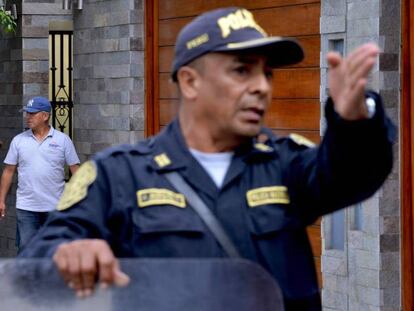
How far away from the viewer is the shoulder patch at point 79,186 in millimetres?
4082

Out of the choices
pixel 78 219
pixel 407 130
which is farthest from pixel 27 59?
pixel 78 219

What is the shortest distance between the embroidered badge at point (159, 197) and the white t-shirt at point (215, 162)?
11 centimetres

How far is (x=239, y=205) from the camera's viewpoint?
13.3ft

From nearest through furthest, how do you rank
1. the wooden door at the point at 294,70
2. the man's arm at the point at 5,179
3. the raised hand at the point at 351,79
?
the raised hand at the point at 351,79, the wooden door at the point at 294,70, the man's arm at the point at 5,179

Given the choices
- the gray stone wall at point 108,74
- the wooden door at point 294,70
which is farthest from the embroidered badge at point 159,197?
the gray stone wall at point 108,74

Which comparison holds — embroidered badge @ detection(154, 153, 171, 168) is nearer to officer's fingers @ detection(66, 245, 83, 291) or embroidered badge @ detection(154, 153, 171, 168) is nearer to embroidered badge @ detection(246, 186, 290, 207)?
embroidered badge @ detection(246, 186, 290, 207)

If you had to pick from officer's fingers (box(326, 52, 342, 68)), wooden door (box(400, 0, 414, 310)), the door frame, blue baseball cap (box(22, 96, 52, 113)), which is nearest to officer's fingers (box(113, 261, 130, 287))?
officer's fingers (box(326, 52, 342, 68))

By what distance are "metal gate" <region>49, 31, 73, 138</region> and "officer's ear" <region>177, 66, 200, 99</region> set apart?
10867 millimetres

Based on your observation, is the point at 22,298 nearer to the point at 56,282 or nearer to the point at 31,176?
the point at 56,282

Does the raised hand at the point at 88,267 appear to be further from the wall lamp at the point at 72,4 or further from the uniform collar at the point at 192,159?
the wall lamp at the point at 72,4

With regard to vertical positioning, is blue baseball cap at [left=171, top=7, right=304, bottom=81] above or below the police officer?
above

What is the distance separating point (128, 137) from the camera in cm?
1312

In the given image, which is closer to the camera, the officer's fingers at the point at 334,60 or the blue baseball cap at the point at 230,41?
the officer's fingers at the point at 334,60

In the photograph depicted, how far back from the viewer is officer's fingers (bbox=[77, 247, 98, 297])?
11.9 feet
